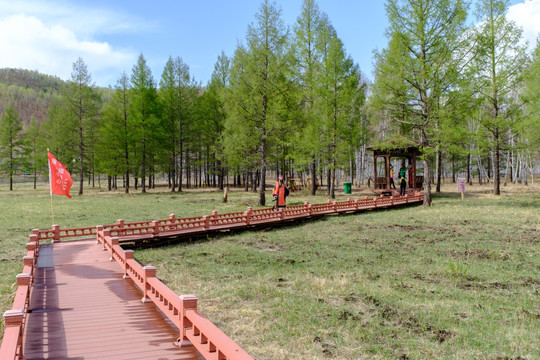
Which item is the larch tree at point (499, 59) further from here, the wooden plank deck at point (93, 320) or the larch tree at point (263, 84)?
the wooden plank deck at point (93, 320)

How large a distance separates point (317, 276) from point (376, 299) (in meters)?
1.80

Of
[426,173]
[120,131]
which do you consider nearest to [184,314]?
[426,173]

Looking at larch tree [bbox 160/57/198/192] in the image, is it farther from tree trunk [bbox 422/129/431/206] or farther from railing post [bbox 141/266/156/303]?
railing post [bbox 141/266/156/303]

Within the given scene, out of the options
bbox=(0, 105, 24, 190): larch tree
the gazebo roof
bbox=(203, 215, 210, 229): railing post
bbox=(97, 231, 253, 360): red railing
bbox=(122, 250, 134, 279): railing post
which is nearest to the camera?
bbox=(97, 231, 253, 360): red railing

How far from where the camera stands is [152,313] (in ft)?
19.2

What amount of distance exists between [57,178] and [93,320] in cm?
742

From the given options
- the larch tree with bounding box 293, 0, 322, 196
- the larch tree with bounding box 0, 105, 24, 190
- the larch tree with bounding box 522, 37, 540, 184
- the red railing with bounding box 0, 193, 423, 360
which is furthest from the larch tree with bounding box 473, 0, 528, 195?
the larch tree with bounding box 0, 105, 24, 190

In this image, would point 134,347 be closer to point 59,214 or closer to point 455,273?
point 455,273

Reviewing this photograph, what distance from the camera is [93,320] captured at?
550 centimetres

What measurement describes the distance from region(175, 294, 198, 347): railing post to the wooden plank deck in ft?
0.37

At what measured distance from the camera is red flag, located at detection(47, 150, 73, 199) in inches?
441

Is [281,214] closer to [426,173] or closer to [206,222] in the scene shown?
[206,222]

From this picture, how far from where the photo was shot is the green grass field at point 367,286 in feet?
16.8

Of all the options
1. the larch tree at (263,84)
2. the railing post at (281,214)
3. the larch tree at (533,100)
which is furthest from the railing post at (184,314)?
the larch tree at (533,100)
